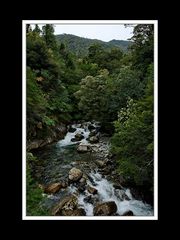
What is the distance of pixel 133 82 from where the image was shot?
4566 mm

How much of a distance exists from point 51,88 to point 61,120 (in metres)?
0.40

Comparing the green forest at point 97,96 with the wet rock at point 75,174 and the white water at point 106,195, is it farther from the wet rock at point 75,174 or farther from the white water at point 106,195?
the wet rock at point 75,174

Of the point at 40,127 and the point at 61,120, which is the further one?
the point at 61,120

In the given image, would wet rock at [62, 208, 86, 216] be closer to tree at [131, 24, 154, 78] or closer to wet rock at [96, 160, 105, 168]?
wet rock at [96, 160, 105, 168]

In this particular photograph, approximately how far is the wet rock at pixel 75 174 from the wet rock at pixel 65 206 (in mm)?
212

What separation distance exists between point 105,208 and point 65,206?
16.0 inches

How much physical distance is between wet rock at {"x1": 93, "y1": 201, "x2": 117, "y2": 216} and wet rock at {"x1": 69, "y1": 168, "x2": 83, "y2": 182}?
A: 22.8 inches

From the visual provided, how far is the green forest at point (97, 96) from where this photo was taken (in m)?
3.70

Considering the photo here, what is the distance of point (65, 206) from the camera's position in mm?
4074

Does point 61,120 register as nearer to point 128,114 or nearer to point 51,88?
point 51,88

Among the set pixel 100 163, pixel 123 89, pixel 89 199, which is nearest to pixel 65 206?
pixel 89 199

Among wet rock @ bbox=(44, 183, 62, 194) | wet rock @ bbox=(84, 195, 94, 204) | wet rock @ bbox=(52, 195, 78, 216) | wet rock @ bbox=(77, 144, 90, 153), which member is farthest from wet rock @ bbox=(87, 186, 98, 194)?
wet rock @ bbox=(77, 144, 90, 153)

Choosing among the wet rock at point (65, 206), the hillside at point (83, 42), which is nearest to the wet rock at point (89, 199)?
the wet rock at point (65, 206)
